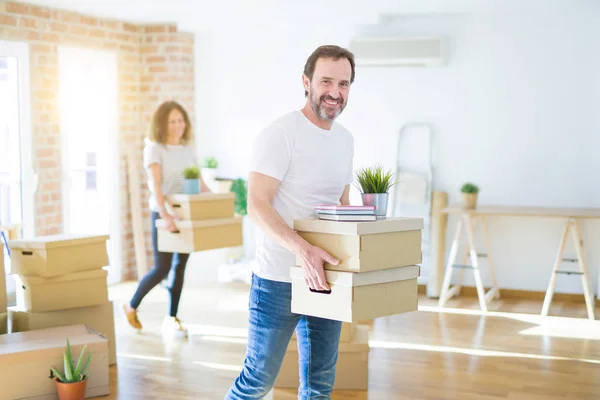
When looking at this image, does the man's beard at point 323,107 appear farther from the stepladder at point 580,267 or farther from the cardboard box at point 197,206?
the stepladder at point 580,267

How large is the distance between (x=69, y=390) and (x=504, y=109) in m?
4.22

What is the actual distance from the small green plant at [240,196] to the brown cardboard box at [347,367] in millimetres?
2925

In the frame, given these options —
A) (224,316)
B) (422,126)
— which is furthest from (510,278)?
(224,316)

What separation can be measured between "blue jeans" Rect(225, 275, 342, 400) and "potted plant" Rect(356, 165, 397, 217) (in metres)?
0.38

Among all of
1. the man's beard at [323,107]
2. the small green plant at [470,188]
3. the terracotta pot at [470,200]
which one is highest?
the man's beard at [323,107]

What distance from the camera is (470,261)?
6.42m

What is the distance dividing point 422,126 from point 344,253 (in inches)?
170

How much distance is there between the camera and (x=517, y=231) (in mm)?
Result: 6180

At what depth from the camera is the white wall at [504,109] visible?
235 inches

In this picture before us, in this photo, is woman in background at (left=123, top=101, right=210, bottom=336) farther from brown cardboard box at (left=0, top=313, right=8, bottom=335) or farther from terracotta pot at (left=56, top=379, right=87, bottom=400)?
terracotta pot at (left=56, top=379, right=87, bottom=400)

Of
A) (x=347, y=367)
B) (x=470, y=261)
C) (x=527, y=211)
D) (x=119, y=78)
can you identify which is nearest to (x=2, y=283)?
(x=347, y=367)

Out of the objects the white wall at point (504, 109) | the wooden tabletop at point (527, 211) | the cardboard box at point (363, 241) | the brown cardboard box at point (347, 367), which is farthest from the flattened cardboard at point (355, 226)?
the white wall at point (504, 109)

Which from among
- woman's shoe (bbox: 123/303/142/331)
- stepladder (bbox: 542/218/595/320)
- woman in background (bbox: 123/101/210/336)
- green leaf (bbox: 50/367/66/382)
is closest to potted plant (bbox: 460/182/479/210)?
stepladder (bbox: 542/218/595/320)

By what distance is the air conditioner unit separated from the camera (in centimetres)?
604
